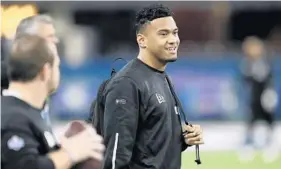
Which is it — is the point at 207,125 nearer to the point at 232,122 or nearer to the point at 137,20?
the point at 232,122

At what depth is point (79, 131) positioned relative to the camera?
4.57m

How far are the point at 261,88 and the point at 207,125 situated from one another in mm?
4317

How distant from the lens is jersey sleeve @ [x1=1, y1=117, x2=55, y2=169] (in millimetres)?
4375

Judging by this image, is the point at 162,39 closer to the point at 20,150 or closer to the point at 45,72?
the point at 45,72

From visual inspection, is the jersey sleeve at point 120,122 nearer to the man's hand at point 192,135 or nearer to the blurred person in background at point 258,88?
the man's hand at point 192,135

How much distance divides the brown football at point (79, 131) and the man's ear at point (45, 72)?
0.26 m

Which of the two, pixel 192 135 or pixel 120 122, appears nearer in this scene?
pixel 120 122

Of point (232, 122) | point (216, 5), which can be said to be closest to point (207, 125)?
point (232, 122)

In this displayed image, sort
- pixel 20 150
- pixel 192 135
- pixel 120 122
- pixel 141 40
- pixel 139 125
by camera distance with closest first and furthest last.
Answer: pixel 20 150 < pixel 120 122 < pixel 139 125 < pixel 192 135 < pixel 141 40

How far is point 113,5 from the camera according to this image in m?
29.7

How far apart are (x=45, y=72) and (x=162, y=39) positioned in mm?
2152

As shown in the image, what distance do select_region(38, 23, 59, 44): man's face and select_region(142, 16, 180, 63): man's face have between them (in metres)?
1.80

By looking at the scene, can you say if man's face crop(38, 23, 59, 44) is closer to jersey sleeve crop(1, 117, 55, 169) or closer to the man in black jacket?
jersey sleeve crop(1, 117, 55, 169)

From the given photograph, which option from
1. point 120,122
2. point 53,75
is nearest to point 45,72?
point 53,75
